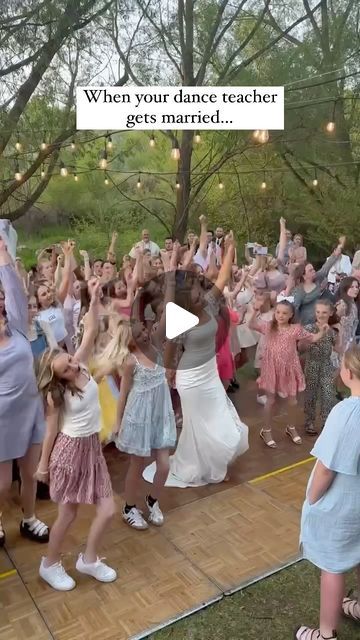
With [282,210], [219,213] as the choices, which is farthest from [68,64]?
[282,210]

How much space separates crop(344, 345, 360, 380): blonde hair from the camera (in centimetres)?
185

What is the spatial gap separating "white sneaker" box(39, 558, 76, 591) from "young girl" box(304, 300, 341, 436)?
2.30 meters

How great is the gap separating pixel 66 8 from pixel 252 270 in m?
8.75

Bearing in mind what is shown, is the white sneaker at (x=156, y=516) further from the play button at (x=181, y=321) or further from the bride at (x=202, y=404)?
the play button at (x=181, y=321)

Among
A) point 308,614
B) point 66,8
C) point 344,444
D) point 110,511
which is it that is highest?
point 66,8

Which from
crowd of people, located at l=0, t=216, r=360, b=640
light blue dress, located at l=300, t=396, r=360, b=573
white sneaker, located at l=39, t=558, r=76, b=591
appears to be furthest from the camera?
white sneaker, located at l=39, t=558, r=76, b=591

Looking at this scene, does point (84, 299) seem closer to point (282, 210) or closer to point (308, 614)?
point (308, 614)

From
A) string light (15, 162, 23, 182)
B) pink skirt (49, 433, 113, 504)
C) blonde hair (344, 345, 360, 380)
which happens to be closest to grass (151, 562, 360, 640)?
pink skirt (49, 433, 113, 504)

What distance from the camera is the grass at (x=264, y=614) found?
7.11 ft

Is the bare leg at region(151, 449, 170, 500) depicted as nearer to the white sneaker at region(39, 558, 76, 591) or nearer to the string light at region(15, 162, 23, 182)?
the white sneaker at region(39, 558, 76, 591)

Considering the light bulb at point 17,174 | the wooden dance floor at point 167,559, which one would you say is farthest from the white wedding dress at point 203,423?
the light bulb at point 17,174

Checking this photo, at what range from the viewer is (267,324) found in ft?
13.0

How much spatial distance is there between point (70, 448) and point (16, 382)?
0.43 meters

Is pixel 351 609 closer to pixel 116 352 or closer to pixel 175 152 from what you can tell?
pixel 116 352
